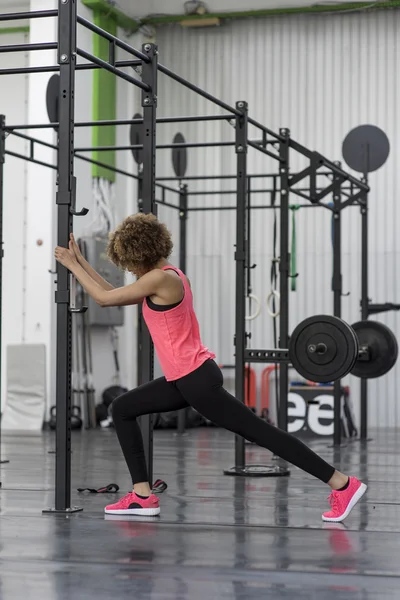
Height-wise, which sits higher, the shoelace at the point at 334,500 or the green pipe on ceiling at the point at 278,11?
the green pipe on ceiling at the point at 278,11

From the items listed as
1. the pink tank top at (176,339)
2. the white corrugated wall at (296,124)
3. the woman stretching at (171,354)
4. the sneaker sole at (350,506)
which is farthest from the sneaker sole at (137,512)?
the white corrugated wall at (296,124)

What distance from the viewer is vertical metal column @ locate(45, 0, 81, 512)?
4348mm

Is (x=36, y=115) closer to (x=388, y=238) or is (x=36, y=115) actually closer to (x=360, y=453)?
(x=388, y=238)

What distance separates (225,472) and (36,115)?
18.0ft

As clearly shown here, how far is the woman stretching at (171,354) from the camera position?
13.6 feet

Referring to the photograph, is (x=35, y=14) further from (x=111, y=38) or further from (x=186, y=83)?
(x=186, y=83)

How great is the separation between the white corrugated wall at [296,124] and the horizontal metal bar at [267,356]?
4.94m

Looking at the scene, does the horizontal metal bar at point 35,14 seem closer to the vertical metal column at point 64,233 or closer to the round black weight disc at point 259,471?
the vertical metal column at point 64,233

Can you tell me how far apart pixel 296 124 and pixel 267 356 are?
582 cm

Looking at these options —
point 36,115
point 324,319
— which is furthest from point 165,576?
point 36,115

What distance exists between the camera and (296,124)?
38.2 ft

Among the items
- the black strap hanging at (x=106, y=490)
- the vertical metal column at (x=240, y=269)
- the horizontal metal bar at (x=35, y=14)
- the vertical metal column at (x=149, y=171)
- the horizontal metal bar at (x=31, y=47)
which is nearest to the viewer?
the horizontal metal bar at (x=35, y=14)

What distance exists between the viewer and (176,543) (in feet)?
12.4

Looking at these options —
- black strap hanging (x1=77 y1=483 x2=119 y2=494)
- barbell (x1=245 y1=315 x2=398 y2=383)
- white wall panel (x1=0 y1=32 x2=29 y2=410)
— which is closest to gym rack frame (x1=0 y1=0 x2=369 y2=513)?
black strap hanging (x1=77 y1=483 x2=119 y2=494)
